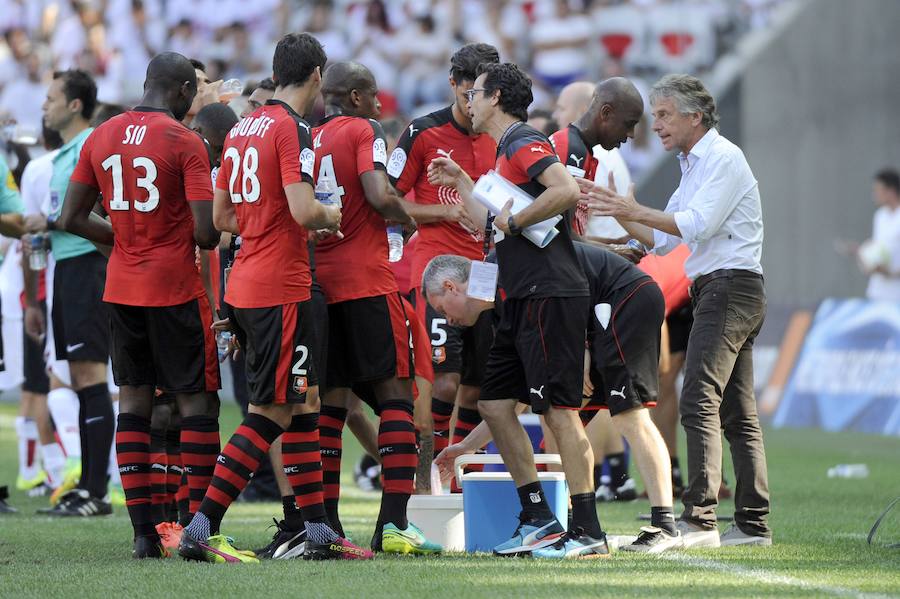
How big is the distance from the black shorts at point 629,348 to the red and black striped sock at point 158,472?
2429 mm

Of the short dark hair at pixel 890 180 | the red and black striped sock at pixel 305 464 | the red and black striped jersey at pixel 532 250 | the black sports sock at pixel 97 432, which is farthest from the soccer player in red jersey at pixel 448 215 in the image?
the short dark hair at pixel 890 180

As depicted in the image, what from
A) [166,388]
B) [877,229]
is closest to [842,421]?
[877,229]

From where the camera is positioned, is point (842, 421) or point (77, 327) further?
point (842, 421)

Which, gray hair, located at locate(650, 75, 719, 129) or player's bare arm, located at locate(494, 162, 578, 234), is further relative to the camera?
gray hair, located at locate(650, 75, 719, 129)

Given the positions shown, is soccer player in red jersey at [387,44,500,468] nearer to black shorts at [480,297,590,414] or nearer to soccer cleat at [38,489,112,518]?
black shorts at [480,297,590,414]

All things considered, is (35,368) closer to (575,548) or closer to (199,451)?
(199,451)

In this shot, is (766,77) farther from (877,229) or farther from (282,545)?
(282,545)

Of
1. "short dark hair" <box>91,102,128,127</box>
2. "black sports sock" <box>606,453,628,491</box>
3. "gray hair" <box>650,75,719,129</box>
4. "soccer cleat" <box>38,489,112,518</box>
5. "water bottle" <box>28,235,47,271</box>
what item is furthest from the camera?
"black sports sock" <box>606,453,628,491</box>

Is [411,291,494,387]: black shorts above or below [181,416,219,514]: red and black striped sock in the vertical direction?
above

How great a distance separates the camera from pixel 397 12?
22.7 m

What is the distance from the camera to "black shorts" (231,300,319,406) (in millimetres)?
6746

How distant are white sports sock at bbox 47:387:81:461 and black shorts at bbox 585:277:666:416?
179 inches

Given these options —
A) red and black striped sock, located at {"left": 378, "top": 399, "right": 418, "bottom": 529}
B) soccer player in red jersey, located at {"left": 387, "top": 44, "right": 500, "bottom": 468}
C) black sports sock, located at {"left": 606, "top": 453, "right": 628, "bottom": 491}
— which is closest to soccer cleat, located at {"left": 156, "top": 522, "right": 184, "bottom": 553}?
red and black striped sock, located at {"left": 378, "top": 399, "right": 418, "bottom": 529}

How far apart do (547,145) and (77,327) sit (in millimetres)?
3788
